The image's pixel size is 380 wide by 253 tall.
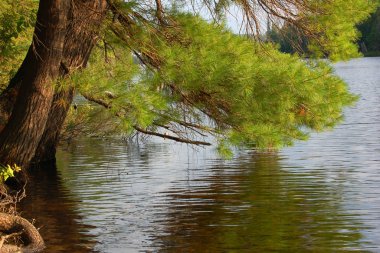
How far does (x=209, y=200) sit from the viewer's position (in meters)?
16.3

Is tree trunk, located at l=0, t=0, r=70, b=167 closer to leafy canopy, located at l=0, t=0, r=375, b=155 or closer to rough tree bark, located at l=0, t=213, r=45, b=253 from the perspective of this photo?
leafy canopy, located at l=0, t=0, r=375, b=155

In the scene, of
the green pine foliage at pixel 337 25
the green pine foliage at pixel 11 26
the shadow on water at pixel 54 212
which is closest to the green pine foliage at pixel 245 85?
the green pine foliage at pixel 337 25

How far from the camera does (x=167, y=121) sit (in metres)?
17.6

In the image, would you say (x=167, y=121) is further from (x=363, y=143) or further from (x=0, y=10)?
(x=363, y=143)

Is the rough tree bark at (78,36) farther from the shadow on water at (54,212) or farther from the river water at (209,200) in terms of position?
the river water at (209,200)

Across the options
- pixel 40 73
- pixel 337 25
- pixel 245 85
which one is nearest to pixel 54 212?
pixel 40 73

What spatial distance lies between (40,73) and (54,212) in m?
2.34

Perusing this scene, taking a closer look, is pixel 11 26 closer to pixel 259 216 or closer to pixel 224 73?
pixel 224 73

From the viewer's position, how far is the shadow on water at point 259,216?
12.4 metres

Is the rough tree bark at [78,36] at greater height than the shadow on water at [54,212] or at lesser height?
greater

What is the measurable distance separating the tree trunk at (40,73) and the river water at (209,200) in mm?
1332

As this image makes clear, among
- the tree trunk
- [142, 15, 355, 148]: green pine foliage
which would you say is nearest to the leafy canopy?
[142, 15, 355, 148]: green pine foliage

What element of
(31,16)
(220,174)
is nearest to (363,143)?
(220,174)

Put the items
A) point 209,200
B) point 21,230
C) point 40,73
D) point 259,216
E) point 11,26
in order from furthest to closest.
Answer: point 11,26
point 209,200
point 40,73
point 259,216
point 21,230
